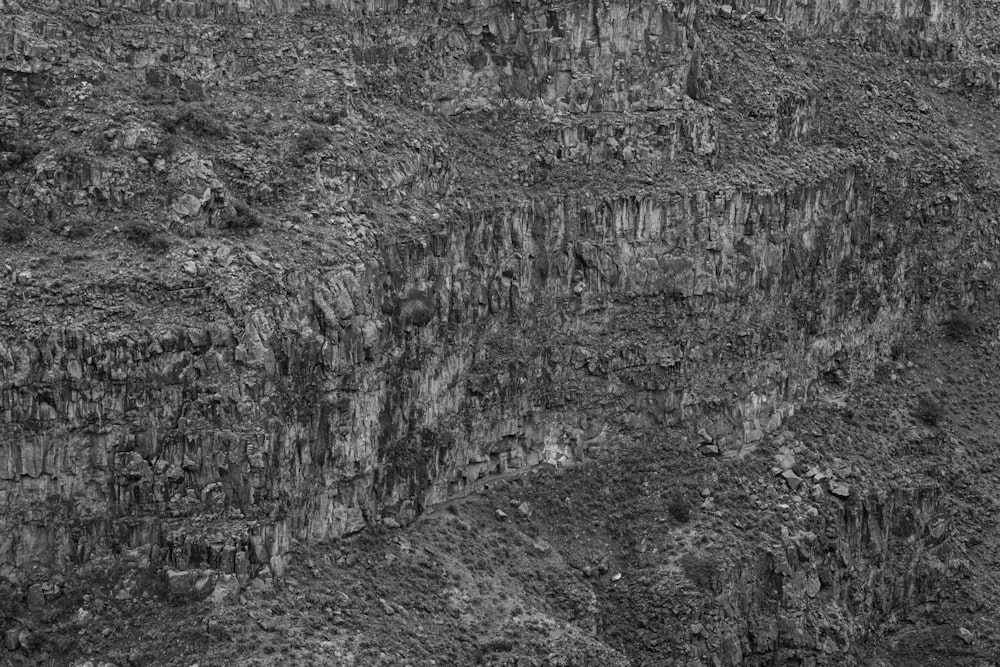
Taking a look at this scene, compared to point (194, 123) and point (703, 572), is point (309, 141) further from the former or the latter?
point (703, 572)

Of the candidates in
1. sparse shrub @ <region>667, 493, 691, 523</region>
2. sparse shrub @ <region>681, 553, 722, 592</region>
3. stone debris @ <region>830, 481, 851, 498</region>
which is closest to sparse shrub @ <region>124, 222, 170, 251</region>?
sparse shrub @ <region>667, 493, 691, 523</region>

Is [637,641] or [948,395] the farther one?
[948,395]

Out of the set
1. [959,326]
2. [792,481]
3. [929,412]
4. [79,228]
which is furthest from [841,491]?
[79,228]

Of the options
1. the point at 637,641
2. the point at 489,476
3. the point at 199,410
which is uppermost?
the point at 199,410

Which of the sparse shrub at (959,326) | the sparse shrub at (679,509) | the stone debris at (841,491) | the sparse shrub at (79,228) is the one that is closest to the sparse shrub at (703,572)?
the sparse shrub at (679,509)

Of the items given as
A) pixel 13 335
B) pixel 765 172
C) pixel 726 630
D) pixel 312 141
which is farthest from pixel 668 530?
pixel 13 335

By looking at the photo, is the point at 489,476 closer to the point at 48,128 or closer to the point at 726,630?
the point at 726,630
